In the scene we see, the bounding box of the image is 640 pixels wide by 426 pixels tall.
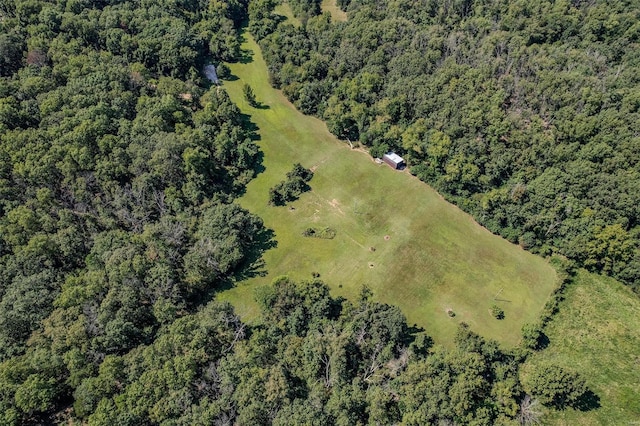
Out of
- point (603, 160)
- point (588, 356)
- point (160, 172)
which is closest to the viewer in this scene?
point (588, 356)

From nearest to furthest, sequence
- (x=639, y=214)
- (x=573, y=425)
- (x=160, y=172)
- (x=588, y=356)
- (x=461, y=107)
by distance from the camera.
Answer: (x=573, y=425), (x=588, y=356), (x=639, y=214), (x=160, y=172), (x=461, y=107)

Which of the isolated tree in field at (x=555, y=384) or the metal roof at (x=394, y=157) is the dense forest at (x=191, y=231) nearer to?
the isolated tree in field at (x=555, y=384)

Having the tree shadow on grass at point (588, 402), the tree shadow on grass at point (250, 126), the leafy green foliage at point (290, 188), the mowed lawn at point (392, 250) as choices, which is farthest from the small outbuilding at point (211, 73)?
the tree shadow on grass at point (588, 402)

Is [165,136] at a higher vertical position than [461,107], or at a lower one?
lower

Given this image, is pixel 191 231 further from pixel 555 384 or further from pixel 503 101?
pixel 503 101

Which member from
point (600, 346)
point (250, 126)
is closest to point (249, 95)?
point (250, 126)

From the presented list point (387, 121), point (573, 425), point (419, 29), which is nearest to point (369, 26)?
point (419, 29)

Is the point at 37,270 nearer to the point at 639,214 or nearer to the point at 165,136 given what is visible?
the point at 165,136
